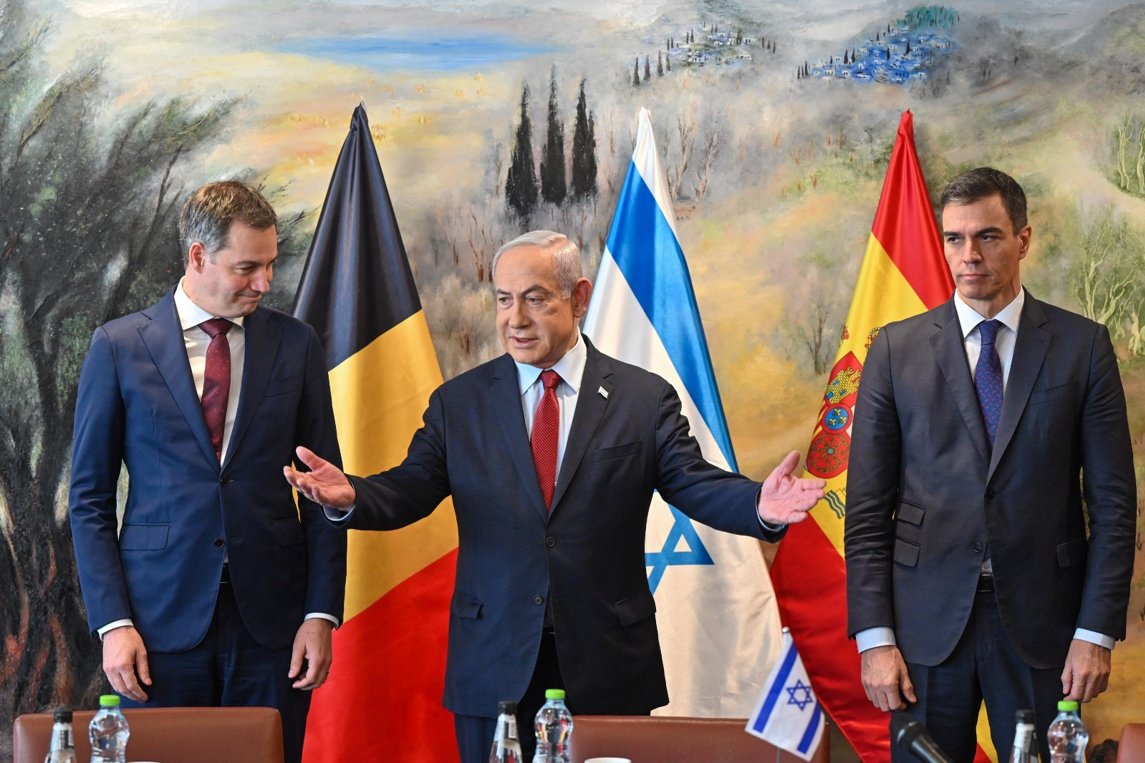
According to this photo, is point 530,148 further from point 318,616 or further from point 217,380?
point 318,616

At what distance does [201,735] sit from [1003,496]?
69.4 inches

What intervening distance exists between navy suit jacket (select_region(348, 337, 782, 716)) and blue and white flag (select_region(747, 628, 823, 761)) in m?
0.89

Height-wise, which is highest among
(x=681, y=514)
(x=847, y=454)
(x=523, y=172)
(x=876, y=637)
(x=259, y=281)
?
(x=523, y=172)

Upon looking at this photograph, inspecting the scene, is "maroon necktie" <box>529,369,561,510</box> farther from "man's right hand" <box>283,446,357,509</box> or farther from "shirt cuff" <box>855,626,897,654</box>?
"shirt cuff" <box>855,626,897,654</box>

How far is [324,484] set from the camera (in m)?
2.67

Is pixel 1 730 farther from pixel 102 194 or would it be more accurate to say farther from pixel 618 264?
pixel 618 264

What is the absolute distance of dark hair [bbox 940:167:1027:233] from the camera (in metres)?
3.03

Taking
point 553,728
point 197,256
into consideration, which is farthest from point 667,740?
point 197,256

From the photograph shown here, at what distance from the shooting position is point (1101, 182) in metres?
4.19

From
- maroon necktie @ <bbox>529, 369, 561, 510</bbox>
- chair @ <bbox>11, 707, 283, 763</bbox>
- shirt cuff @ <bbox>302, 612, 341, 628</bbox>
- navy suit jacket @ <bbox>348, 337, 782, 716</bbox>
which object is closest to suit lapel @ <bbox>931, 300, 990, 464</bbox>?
navy suit jacket @ <bbox>348, 337, 782, 716</bbox>

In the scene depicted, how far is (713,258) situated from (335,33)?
1.43 m

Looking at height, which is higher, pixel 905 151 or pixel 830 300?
pixel 905 151

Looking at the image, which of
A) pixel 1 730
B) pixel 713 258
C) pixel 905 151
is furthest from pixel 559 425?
pixel 1 730

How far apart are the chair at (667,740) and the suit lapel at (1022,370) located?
3.29ft
